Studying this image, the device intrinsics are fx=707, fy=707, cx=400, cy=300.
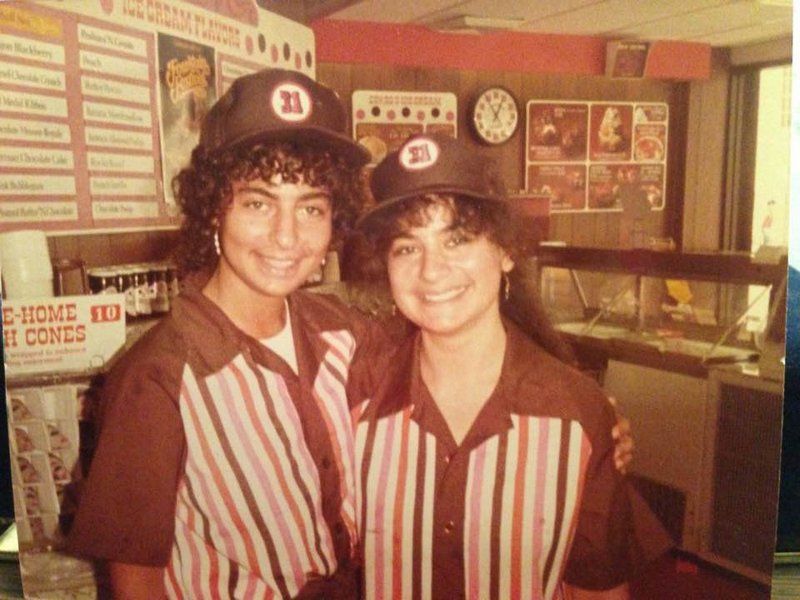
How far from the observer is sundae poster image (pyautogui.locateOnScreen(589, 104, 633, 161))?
1686 millimetres

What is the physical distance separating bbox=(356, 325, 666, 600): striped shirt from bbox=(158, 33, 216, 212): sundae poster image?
26.8 inches

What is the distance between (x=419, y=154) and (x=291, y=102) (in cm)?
29

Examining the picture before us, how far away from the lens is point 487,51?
166 centimetres

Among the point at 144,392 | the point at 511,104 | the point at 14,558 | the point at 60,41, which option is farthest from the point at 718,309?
the point at 14,558

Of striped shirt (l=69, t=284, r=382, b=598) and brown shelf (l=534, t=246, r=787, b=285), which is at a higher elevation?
brown shelf (l=534, t=246, r=787, b=285)

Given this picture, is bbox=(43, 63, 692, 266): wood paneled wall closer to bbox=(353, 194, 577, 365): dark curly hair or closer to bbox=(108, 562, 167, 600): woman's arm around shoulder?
bbox=(353, 194, 577, 365): dark curly hair

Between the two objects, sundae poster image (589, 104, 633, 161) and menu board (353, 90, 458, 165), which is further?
sundae poster image (589, 104, 633, 161)

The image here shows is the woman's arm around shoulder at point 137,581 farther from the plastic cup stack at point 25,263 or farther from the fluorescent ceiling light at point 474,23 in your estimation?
the fluorescent ceiling light at point 474,23

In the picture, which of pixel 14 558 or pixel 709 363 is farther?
pixel 14 558

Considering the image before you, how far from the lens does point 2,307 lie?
1.63 metres

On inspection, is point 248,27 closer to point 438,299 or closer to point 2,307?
point 438,299

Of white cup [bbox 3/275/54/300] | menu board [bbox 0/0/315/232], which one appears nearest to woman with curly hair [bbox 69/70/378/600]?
menu board [bbox 0/0/315/232]

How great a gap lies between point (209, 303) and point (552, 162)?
34.2 inches

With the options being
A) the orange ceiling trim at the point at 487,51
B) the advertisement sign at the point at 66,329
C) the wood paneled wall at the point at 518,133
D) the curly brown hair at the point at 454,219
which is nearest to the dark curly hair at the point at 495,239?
the curly brown hair at the point at 454,219
